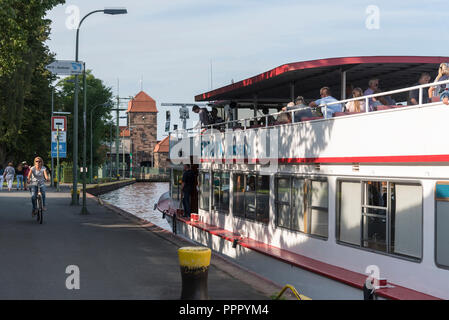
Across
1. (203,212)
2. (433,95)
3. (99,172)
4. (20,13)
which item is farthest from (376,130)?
(99,172)

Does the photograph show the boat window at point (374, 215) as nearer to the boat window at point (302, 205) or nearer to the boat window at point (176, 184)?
the boat window at point (302, 205)

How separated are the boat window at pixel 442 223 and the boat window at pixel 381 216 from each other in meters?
0.33

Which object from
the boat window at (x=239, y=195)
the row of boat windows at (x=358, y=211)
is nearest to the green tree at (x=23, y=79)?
the boat window at (x=239, y=195)

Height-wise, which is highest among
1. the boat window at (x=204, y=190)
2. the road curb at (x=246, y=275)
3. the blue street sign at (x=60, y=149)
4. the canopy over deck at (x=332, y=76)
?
the canopy over deck at (x=332, y=76)

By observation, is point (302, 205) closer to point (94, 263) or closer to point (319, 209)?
point (319, 209)

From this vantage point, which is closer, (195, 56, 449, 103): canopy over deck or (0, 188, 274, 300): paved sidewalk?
(0, 188, 274, 300): paved sidewalk

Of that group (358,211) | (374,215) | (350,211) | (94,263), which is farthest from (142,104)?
(374,215)

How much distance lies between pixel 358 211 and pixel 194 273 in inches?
112

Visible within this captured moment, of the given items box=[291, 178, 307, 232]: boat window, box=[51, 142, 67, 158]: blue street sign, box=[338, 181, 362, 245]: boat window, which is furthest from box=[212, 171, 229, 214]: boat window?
box=[51, 142, 67, 158]: blue street sign

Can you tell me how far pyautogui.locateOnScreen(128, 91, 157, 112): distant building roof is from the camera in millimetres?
138125

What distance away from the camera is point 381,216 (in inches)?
355

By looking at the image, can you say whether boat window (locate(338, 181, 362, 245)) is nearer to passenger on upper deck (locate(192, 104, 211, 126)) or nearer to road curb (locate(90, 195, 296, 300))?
road curb (locate(90, 195, 296, 300))

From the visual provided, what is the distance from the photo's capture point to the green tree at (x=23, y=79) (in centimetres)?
1889

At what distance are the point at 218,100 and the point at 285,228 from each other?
7.22m
